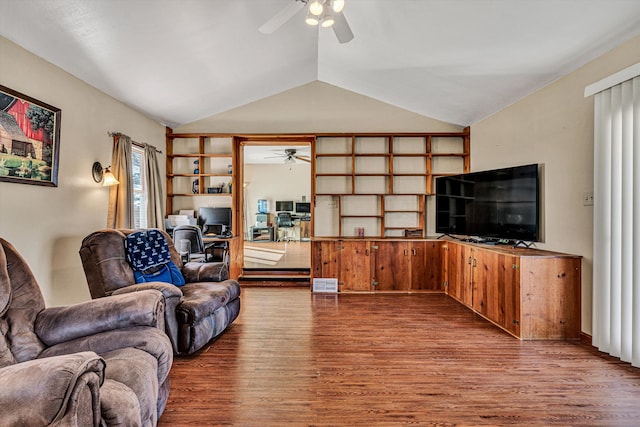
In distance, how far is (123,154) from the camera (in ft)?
13.1

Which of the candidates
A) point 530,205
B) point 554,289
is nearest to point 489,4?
point 530,205

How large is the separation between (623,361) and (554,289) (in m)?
0.70

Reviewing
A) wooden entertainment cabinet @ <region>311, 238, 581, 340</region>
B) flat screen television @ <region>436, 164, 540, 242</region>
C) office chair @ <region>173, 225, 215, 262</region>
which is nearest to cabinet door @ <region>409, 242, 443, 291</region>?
wooden entertainment cabinet @ <region>311, 238, 581, 340</region>

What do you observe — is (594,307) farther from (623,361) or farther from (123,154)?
(123,154)

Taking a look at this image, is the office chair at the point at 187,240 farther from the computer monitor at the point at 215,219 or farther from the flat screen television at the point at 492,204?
the flat screen television at the point at 492,204

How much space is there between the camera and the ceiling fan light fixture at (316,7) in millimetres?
2434

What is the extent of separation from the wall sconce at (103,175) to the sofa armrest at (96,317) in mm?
2382

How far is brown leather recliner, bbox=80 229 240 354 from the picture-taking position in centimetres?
255

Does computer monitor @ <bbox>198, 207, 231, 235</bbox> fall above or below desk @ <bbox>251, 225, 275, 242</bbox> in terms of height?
above

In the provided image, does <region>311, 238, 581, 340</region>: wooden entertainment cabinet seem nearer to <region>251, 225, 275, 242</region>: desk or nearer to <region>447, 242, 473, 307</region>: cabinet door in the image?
<region>447, 242, 473, 307</region>: cabinet door

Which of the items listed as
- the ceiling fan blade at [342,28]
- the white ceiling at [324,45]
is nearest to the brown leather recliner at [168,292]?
the white ceiling at [324,45]

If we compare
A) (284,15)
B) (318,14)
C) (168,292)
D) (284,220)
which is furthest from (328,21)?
(284,220)

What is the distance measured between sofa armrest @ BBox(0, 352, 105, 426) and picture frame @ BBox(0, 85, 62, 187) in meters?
2.28

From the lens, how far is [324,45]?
13.3 ft
